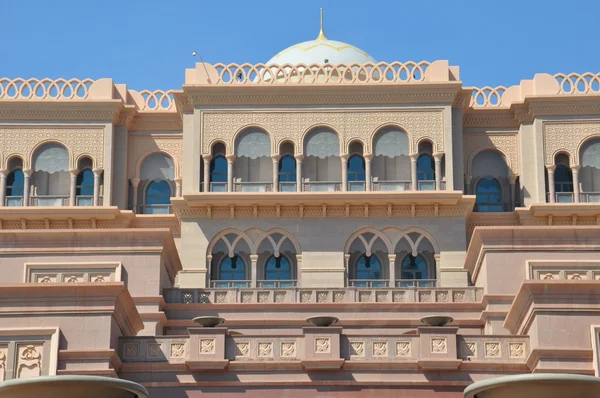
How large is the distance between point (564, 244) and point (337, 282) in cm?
878

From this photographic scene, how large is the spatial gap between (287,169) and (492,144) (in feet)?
26.0

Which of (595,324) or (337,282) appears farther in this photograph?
(337,282)

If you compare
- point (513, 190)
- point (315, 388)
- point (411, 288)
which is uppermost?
point (513, 190)

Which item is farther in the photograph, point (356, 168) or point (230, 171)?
point (356, 168)

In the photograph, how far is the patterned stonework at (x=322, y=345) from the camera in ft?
139

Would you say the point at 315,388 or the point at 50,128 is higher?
the point at 50,128

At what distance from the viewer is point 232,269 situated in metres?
54.2

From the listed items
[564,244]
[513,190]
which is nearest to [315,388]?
[564,244]

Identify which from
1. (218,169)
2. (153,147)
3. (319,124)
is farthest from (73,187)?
(319,124)

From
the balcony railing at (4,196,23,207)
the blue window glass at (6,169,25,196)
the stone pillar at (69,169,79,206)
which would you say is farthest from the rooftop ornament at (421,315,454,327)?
the blue window glass at (6,169,25,196)

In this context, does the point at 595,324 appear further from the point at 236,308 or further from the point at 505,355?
the point at 236,308

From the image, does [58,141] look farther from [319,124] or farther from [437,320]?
[437,320]

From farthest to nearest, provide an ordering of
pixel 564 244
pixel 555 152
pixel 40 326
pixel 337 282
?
pixel 555 152, pixel 337 282, pixel 564 244, pixel 40 326

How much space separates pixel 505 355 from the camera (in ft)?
139
